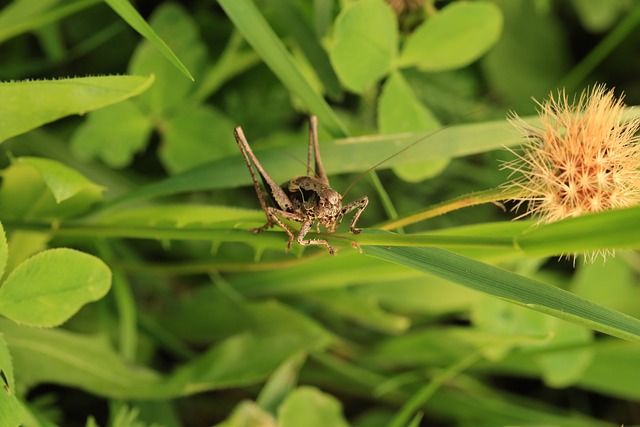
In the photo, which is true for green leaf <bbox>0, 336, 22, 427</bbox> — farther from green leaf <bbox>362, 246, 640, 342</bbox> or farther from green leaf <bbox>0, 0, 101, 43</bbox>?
green leaf <bbox>0, 0, 101, 43</bbox>

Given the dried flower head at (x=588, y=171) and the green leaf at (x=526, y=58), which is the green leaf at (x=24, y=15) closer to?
the dried flower head at (x=588, y=171)

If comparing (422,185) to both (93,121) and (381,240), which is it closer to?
(93,121)

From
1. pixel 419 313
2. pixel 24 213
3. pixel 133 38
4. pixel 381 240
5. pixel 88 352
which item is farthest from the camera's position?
pixel 419 313

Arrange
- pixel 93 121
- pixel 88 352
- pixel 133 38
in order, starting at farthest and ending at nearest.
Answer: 1. pixel 133 38
2. pixel 93 121
3. pixel 88 352

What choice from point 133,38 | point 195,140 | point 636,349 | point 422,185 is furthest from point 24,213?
point 636,349

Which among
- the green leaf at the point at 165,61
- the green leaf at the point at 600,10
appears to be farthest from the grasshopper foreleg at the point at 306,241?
the green leaf at the point at 600,10

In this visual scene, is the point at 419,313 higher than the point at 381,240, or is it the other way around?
the point at 419,313

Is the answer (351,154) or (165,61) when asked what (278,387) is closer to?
(351,154)
